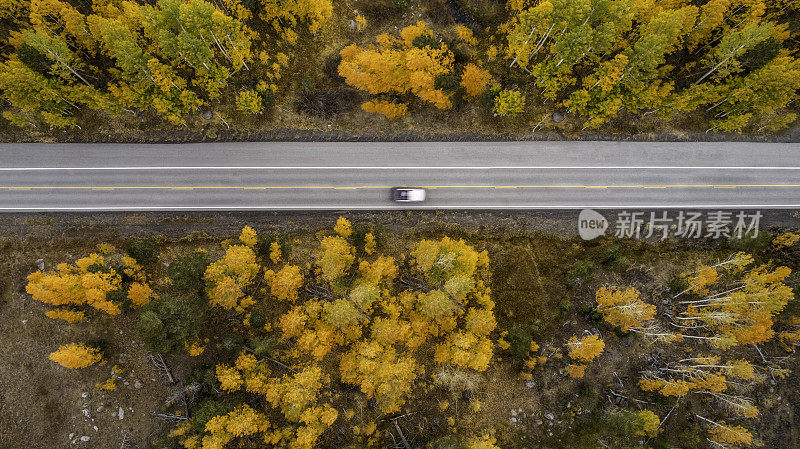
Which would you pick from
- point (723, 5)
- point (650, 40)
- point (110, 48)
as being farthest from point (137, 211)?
point (723, 5)

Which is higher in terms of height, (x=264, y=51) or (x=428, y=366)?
(x=264, y=51)

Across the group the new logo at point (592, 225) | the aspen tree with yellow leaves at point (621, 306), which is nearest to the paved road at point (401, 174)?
the new logo at point (592, 225)

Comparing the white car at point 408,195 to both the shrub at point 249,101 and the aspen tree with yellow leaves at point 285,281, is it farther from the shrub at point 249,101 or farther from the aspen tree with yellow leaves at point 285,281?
the shrub at point 249,101

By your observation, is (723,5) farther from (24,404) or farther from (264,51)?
(24,404)

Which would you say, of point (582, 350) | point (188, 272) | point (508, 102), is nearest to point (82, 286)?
point (188, 272)

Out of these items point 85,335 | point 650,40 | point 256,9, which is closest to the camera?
point 650,40

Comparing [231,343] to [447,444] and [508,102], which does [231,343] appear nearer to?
[447,444]
